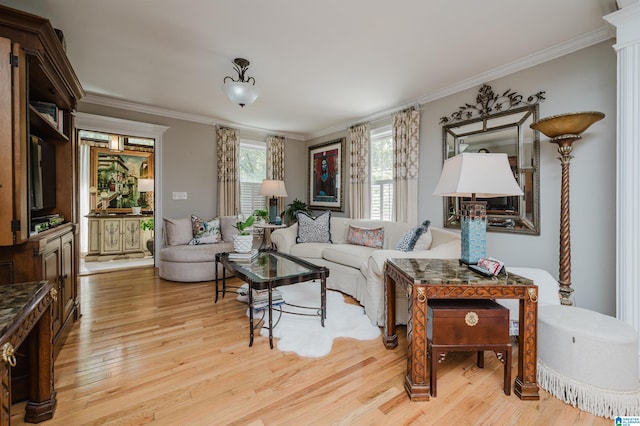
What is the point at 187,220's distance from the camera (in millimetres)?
4445

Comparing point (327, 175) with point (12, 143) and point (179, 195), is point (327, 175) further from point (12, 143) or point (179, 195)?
point (12, 143)

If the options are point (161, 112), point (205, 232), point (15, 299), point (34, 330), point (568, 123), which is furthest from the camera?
point (161, 112)

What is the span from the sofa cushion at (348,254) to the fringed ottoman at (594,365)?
1831 millimetres

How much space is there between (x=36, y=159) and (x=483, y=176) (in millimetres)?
2957

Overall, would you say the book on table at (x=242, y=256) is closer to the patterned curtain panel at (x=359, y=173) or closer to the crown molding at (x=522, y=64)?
the patterned curtain panel at (x=359, y=173)

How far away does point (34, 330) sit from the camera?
4.66 feet

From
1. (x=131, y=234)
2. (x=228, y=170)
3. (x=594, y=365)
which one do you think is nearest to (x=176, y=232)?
(x=228, y=170)

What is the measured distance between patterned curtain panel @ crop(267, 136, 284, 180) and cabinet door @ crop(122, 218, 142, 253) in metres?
2.90

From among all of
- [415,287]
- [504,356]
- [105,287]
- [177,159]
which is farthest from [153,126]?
[504,356]

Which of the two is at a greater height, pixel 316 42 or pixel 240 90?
pixel 316 42

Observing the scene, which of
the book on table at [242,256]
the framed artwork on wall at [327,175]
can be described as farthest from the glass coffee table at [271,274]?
the framed artwork on wall at [327,175]

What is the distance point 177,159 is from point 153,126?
60 cm

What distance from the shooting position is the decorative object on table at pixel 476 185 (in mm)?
1791

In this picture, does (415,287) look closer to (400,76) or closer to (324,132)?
(400,76)
